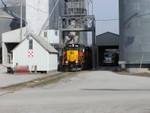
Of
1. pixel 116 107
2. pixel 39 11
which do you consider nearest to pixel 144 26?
pixel 116 107

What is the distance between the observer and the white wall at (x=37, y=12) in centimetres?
5241

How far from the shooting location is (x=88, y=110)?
9180 mm

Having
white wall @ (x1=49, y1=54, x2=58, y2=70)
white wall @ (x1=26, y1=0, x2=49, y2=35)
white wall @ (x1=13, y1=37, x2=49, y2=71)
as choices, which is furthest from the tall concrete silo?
white wall @ (x1=26, y1=0, x2=49, y2=35)

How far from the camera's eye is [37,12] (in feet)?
173

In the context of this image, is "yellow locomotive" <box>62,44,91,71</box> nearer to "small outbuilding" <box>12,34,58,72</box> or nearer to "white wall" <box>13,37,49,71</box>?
"small outbuilding" <box>12,34,58,72</box>

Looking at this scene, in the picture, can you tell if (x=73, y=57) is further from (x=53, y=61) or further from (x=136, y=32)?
(x=136, y=32)

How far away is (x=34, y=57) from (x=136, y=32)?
12.9m

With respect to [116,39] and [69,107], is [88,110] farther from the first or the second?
[116,39]

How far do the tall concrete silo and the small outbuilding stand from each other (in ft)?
31.9

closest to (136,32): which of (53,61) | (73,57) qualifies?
(73,57)

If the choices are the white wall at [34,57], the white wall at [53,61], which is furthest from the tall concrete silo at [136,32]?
the white wall at [34,57]

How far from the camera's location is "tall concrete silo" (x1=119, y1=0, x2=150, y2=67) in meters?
29.2

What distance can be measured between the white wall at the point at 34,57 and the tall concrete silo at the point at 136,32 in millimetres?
9937

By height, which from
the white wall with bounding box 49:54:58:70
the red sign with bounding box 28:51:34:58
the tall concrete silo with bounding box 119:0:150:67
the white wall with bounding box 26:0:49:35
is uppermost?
the white wall with bounding box 26:0:49:35
